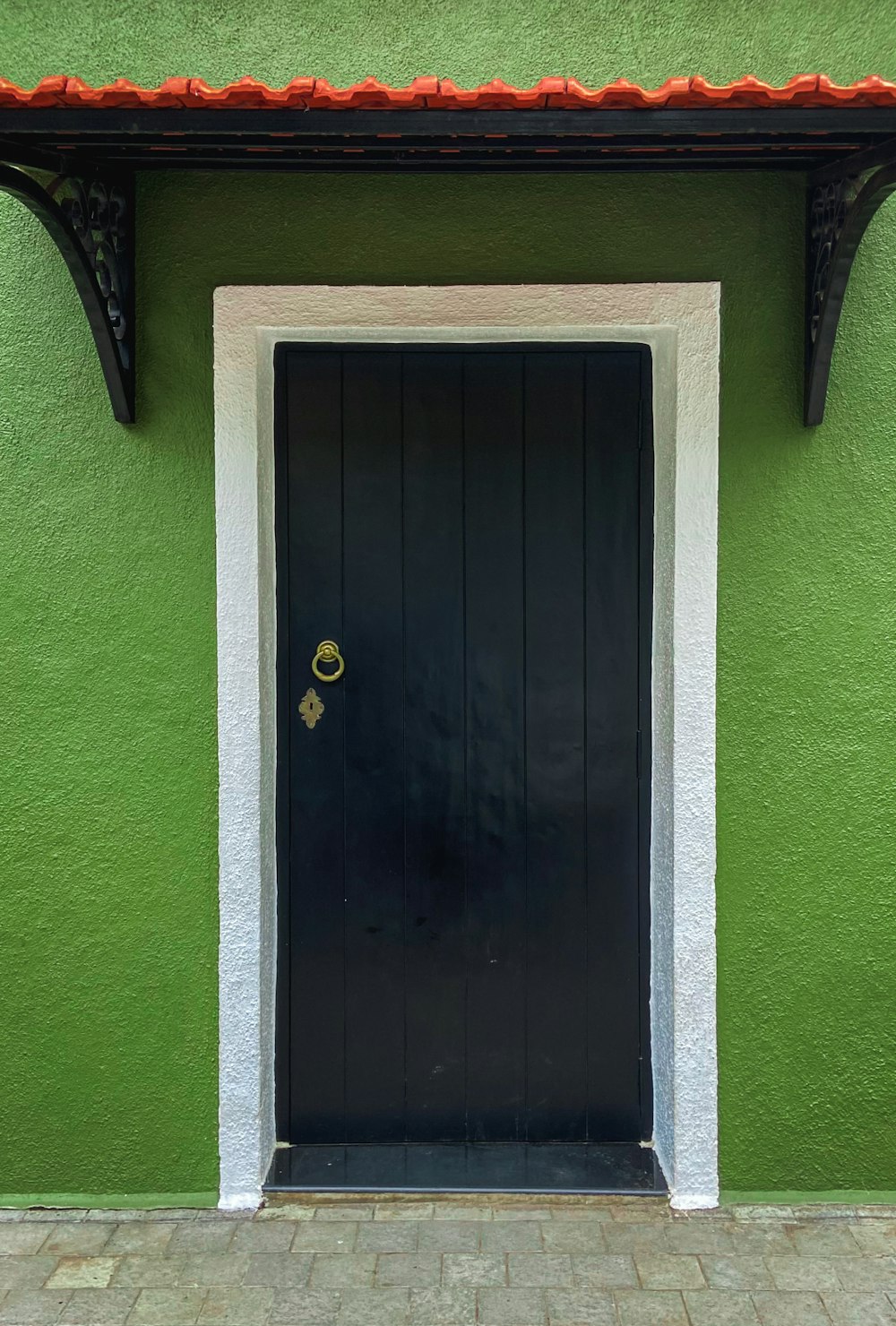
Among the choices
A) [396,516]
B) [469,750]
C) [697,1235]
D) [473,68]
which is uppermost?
[473,68]

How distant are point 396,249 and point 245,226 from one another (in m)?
0.45

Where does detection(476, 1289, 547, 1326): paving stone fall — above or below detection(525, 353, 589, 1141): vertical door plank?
below

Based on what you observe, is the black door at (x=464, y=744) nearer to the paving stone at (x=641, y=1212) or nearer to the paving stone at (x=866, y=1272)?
the paving stone at (x=641, y=1212)

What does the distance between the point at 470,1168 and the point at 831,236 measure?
2979mm

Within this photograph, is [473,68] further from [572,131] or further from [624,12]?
[572,131]

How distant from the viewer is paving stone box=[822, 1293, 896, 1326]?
280cm

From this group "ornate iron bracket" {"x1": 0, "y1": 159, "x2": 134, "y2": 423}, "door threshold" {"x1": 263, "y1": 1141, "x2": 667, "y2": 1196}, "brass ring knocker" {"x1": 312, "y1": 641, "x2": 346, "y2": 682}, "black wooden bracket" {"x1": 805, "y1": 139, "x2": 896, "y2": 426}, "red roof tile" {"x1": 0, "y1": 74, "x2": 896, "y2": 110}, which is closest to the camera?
"red roof tile" {"x1": 0, "y1": 74, "x2": 896, "y2": 110}

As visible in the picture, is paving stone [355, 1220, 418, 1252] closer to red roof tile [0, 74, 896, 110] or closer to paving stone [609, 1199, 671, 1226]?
paving stone [609, 1199, 671, 1226]

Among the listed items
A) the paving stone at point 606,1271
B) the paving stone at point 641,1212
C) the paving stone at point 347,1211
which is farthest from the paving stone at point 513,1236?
the paving stone at point 347,1211

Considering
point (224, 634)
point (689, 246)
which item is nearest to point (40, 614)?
point (224, 634)

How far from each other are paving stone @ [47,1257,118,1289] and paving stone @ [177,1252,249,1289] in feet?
0.70

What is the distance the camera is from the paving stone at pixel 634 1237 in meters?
3.09

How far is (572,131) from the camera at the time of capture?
2461 millimetres

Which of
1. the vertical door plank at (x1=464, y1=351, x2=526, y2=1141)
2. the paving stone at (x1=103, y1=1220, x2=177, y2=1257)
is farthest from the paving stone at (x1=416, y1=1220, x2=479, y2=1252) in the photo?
the paving stone at (x1=103, y1=1220, x2=177, y2=1257)
